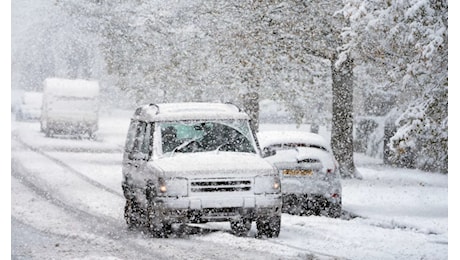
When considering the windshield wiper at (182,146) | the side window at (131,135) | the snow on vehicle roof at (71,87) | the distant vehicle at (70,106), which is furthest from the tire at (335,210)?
the snow on vehicle roof at (71,87)

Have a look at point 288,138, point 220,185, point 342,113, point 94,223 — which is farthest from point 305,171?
point 94,223

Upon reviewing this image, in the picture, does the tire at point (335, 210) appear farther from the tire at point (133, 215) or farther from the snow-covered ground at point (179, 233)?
the tire at point (133, 215)

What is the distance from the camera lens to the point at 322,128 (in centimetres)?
1131

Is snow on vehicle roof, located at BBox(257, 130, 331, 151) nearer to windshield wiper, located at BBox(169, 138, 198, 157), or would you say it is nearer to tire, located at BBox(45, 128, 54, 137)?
windshield wiper, located at BBox(169, 138, 198, 157)

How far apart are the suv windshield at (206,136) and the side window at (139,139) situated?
0.15 meters

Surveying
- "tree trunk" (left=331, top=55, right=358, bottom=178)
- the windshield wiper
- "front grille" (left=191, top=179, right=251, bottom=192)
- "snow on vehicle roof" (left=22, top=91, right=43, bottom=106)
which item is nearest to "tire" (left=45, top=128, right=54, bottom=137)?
"snow on vehicle roof" (left=22, top=91, right=43, bottom=106)

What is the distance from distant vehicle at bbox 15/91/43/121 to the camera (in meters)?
10.6

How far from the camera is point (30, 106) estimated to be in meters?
10.7

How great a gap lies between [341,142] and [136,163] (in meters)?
2.38

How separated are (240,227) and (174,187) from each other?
89cm

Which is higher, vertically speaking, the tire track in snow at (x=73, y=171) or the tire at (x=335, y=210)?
the tire track in snow at (x=73, y=171)

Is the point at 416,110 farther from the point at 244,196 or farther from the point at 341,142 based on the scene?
the point at 244,196

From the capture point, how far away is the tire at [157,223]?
34.2 ft

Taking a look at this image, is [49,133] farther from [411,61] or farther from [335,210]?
[411,61]
